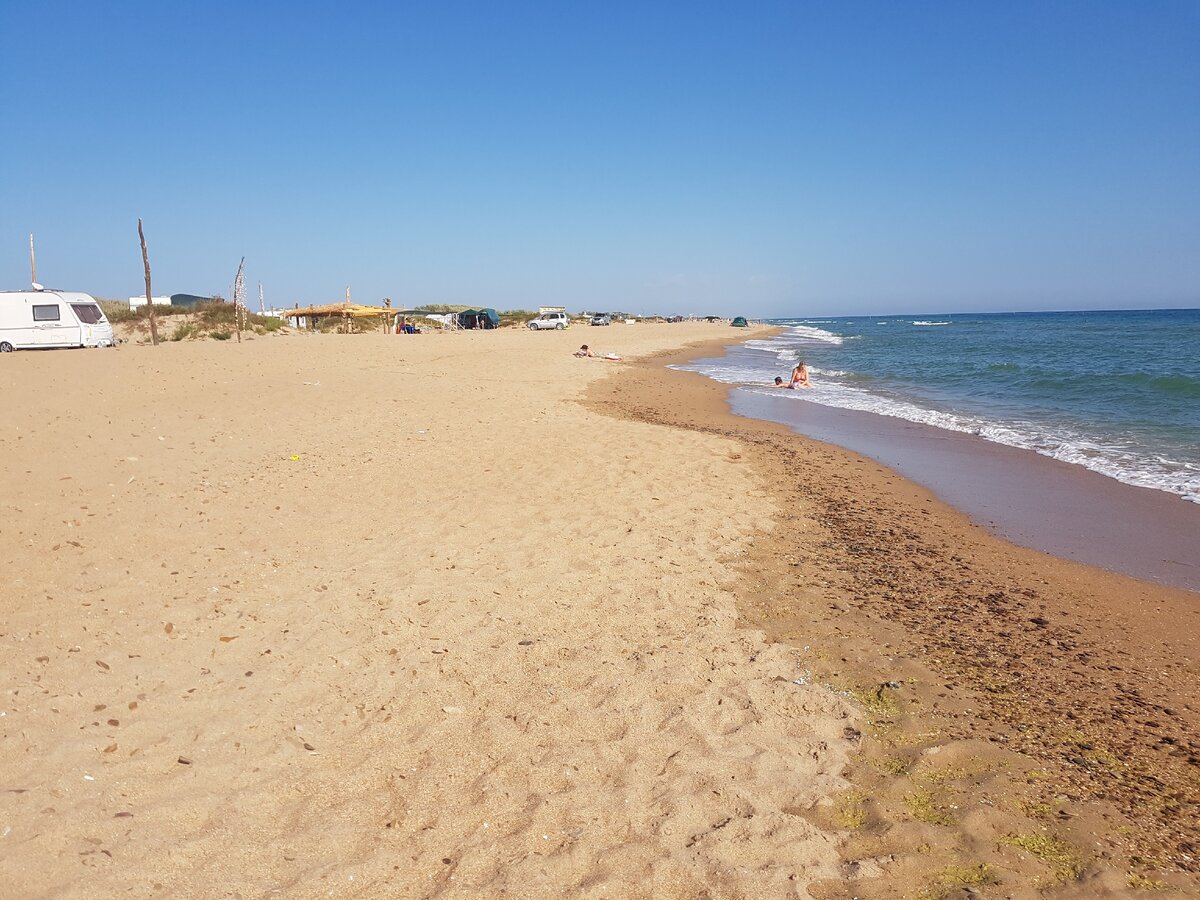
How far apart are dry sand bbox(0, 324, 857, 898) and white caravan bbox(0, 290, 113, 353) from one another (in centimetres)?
1670

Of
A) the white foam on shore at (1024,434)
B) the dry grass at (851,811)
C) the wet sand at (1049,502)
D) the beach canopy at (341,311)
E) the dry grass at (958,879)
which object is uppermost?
the beach canopy at (341,311)

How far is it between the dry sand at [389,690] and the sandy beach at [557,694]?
0.02 metres

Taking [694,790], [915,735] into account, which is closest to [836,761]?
[915,735]

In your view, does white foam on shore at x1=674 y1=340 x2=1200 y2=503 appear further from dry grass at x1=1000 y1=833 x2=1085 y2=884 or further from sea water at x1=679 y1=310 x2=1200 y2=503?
dry grass at x1=1000 y1=833 x2=1085 y2=884

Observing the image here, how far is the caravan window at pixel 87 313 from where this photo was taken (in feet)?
70.6

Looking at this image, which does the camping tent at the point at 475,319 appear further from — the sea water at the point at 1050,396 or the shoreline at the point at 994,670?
the shoreline at the point at 994,670

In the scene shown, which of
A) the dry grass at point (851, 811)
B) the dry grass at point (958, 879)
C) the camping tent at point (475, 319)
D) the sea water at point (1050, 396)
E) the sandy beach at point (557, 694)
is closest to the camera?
the dry grass at point (958, 879)

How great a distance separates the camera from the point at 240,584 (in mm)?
4672

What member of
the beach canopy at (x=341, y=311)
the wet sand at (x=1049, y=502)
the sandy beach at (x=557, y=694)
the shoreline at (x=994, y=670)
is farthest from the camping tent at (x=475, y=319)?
the shoreline at (x=994, y=670)

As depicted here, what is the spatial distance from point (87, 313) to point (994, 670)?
87.2 ft

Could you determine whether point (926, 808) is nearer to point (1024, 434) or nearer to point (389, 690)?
point (389, 690)

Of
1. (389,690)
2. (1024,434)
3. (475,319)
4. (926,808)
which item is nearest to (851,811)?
(926,808)

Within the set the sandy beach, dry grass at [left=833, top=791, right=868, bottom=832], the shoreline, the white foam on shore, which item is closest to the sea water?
the white foam on shore

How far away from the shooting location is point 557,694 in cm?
361
